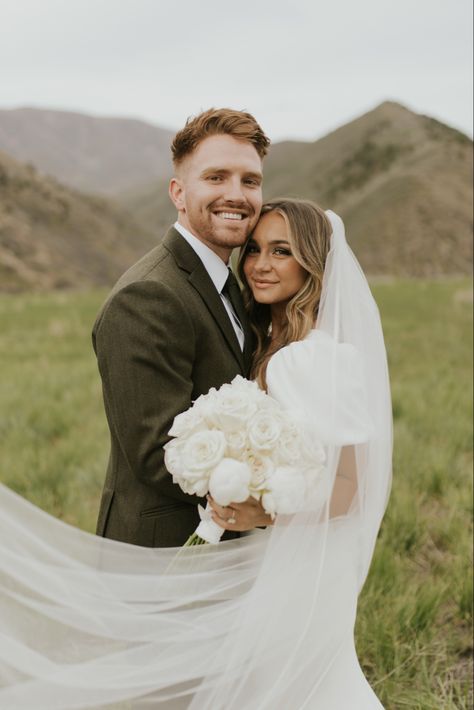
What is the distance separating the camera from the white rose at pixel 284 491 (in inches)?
75.3

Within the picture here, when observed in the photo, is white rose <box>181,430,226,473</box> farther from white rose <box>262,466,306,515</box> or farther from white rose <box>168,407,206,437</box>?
white rose <box>262,466,306,515</box>

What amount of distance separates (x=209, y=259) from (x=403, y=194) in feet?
242

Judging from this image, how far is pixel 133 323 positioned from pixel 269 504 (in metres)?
0.78

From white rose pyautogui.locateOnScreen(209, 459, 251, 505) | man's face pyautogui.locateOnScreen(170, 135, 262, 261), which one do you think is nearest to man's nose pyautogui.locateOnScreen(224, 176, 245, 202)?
man's face pyautogui.locateOnScreen(170, 135, 262, 261)

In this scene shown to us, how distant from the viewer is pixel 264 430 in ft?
6.39

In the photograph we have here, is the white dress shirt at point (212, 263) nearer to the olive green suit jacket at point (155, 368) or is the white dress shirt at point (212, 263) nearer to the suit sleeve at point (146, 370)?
the olive green suit jacket at point (155, 368)

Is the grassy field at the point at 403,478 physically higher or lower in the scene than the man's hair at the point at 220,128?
lower

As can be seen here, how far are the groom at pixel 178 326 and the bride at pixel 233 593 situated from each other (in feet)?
0.71

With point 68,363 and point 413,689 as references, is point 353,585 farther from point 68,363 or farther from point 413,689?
point 68,363

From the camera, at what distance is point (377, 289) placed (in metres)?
21.4

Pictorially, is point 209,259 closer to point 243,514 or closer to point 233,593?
point 243,514

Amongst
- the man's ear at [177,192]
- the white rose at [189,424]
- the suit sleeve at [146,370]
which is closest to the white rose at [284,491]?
the white rose at [189,424]

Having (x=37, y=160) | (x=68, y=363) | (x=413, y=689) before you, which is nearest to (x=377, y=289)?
(x=68, y=363)

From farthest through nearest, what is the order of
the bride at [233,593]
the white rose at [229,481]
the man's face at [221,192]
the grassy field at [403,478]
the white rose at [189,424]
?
1. the grassy field at [403,478]
2. the man's face at [221,192]
3. the bride at [233,593]
4. the white rose at [189,424]
5. the white rose at [229,481]
